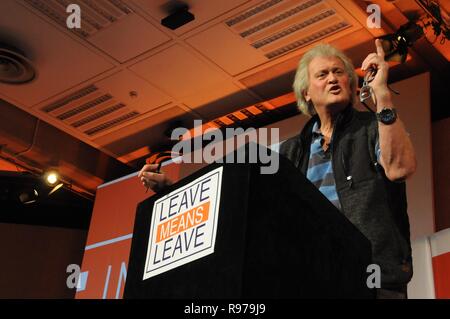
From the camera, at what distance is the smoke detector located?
14.4 ft

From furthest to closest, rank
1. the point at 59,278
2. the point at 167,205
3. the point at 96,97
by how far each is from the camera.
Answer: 1. the point at 59,278
2. the point at 96,97
3. the point at 167,205

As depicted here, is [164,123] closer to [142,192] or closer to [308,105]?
[142,192]

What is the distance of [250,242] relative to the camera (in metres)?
1.00

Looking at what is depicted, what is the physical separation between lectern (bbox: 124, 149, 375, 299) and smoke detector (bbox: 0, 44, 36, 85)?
11.4ft

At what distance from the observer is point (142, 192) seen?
5.24 meters

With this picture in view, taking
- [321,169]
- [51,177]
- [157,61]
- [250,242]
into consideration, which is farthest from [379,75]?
[51,177]

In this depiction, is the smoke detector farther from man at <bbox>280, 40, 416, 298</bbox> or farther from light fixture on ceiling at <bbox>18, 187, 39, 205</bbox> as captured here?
man at <bbox>280, 40, 416, 298</bbox>

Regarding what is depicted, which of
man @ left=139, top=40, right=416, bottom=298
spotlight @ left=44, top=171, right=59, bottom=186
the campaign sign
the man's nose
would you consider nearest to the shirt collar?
man @ left=139, top=40, right=416, bottom=298

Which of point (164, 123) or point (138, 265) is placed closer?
point (138, 265)

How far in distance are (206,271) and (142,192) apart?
4.24 metres
